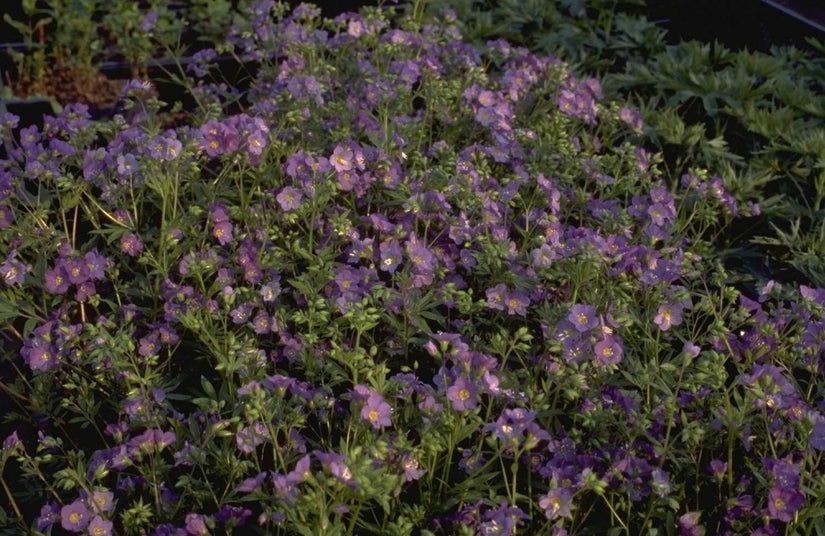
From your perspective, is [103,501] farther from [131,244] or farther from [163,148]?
[163,148]

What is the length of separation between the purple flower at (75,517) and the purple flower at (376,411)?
2.03 ft

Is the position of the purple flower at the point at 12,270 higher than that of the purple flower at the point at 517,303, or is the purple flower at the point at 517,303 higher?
the purple flower at the point at 517,303

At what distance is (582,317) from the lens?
2.28m

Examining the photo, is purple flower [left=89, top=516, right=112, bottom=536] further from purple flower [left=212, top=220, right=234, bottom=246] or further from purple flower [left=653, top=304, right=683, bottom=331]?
purple flower [left=653, top=304, right=683, bottom=331]

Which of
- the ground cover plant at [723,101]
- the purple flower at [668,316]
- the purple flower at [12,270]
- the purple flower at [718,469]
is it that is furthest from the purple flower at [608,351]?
the purple flower at [12,270]

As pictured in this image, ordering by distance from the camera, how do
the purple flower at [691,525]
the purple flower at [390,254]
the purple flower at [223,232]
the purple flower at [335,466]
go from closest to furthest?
the purple flower at [335,466]
the purple flower at [691,525]
the purple flower at [390,254]
the purple flower at [223,232]

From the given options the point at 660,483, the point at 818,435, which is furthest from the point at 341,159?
the point at 818,435

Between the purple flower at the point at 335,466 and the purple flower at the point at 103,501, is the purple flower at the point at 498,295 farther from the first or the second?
the purple flower at the point at 103,501

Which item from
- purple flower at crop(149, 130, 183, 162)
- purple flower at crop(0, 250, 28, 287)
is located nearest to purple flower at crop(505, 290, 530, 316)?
purple flower at crop(149, 130, 183, 162)

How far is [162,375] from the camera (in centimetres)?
253

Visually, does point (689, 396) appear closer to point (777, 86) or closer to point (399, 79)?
point (399, 79)

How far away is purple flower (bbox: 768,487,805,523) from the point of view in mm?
2035

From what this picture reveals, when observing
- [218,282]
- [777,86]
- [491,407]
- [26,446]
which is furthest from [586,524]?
[777,86]

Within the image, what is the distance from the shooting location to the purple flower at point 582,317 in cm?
225
